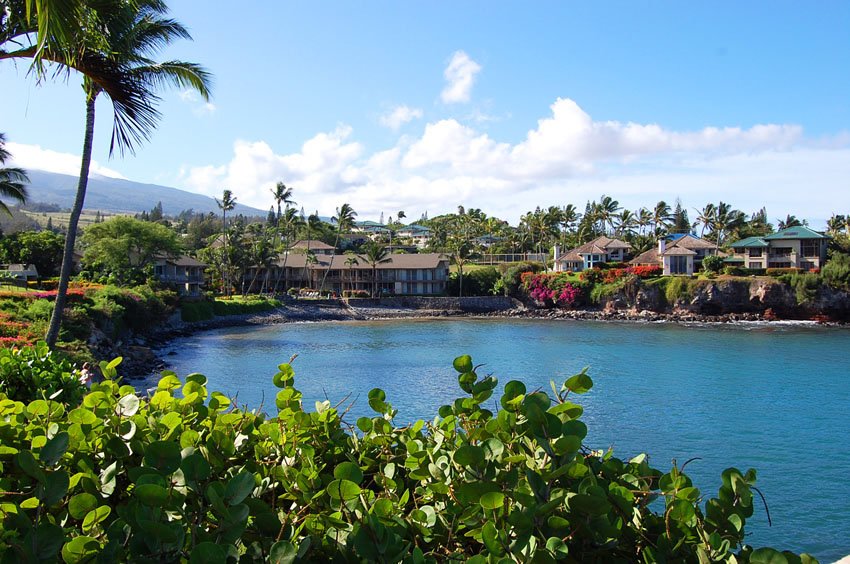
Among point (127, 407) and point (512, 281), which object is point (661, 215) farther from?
point (127, 407)

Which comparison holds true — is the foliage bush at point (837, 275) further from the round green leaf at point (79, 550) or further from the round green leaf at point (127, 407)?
the round green leaf at point (79, 550)

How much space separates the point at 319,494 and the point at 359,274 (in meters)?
84.5

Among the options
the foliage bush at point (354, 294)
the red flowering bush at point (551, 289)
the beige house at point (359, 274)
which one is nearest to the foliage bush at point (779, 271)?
the red flowering bush at point (551, 289)

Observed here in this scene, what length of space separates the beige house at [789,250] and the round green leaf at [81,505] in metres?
77.8

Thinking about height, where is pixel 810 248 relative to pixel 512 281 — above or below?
above

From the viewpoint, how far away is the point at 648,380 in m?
32.7

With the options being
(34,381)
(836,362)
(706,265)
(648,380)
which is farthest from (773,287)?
(34,381)

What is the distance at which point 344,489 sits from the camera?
8.75ft

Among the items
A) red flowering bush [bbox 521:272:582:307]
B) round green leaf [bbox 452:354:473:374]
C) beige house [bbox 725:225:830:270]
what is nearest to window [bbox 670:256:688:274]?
beige house [bbox 725:225:830:270]

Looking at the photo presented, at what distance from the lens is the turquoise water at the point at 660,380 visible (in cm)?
1764

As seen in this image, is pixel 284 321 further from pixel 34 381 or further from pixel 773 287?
Result: pixel 34 381

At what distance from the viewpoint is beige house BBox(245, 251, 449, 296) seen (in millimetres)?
84188

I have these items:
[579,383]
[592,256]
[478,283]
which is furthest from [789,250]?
[579,383]

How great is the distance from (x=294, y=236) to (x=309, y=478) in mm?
105012
